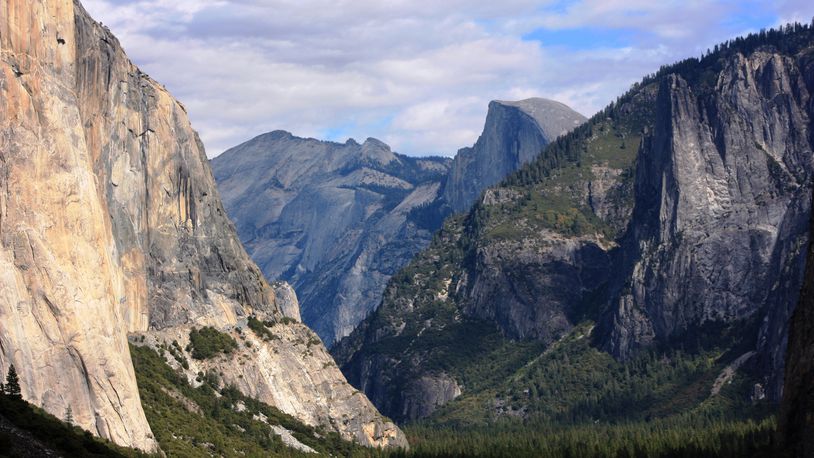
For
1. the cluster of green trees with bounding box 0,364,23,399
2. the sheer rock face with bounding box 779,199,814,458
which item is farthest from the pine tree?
the sheer rock face with bounding box 779,199,814,458

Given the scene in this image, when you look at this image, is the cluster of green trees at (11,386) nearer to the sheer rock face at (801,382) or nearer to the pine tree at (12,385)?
the pine tree at (12,385)

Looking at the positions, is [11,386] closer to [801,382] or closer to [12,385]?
[12,385]

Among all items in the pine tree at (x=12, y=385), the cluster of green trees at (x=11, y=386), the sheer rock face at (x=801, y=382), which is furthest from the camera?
the sheer rock face at (x=801, y=382)

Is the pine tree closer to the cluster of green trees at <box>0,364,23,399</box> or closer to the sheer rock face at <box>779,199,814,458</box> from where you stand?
the cluster of green trees at <box>0,364,23,399</box>

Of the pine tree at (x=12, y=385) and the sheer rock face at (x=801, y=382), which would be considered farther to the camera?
the sheer rock face at (x=801, y=382)

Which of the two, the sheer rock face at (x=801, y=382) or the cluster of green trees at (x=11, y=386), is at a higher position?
the cluster of green trees at (x=11, y=386)

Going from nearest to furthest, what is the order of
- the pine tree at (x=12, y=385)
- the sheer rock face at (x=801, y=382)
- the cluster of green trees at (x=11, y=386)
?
the cluster of green trees at (x=11, y=386), the pine tree at (x=12, y=385), the sheer rock face at (x=801, y=382)

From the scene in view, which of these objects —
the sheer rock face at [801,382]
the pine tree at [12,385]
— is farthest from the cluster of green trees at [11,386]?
the sheer rock face at [801,382]

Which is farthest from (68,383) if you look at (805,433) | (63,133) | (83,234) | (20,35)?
(805,433)

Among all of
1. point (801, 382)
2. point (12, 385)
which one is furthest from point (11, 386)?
point (801, 382)
